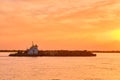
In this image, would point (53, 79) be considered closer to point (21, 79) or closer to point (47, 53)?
point (21, 79)

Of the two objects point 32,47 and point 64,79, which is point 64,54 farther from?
point 64,79

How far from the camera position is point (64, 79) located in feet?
146

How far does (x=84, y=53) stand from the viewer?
173 metres

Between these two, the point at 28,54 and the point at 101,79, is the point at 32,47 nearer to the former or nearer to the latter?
the point at 28,54

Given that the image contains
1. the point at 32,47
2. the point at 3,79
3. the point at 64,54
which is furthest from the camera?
the point at 64,54

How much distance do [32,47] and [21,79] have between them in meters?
99.9

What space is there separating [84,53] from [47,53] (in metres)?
19.1

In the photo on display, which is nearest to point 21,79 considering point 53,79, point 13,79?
point 13,79

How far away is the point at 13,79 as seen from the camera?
44.2 metres

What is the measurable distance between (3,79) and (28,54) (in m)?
106

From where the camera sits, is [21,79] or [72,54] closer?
[21,79]

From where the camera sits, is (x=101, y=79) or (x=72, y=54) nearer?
(x=101, y=79)

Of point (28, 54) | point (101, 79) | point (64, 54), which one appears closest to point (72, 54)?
point (64, 54)

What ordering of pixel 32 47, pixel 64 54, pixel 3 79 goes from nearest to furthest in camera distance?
1. pixel 3 79
2. pixel 32 47
3. pixel 64 54
